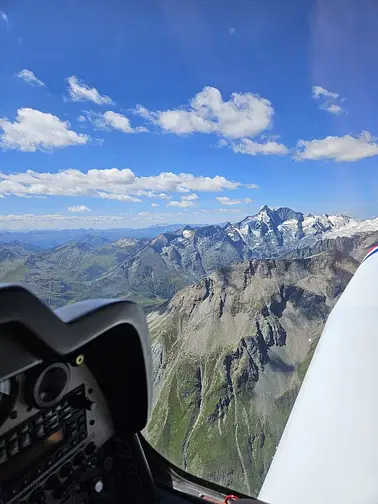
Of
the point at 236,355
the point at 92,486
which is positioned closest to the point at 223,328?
the point at 236,355

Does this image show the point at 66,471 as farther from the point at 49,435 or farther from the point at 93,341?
the point at 93,341

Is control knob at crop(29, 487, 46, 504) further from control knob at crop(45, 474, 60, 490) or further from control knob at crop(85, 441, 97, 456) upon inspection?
control knob at crop(85, 441, 97, 456)

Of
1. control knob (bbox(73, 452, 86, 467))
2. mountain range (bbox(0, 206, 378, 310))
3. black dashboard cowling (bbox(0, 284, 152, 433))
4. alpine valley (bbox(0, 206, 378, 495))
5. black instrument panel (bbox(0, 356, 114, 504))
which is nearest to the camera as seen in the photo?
black dashboard cowling (bbox(0, 284, 152, 433))

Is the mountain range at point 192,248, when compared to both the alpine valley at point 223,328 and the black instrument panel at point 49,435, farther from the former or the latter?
the black instrument panel at point 49,435

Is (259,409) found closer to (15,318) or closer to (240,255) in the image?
(15,318)

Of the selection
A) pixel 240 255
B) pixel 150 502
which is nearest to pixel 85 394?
pixel 150 502

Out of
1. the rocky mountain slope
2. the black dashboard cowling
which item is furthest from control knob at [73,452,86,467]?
the rocky mountain slope
